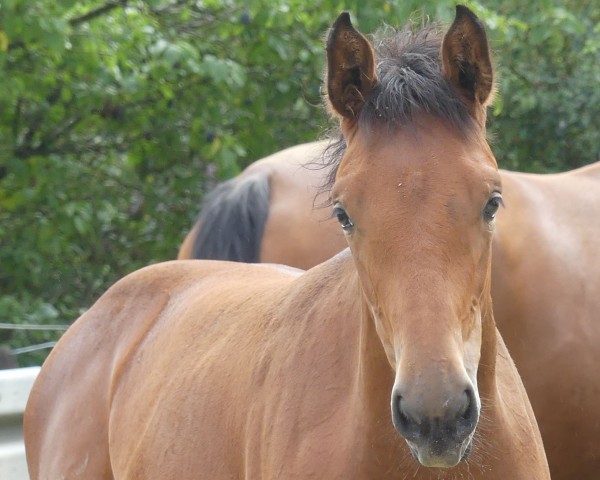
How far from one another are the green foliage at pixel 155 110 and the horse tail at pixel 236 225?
1.12m

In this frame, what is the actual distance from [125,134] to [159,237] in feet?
2.57

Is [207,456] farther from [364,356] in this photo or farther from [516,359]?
[516,359]

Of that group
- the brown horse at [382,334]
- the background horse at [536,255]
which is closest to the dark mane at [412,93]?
the brown horse at [382,334]

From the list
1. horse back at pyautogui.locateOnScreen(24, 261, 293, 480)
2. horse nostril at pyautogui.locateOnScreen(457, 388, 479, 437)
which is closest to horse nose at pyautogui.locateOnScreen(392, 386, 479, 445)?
horse nostril at pyautogui.locateOnScreen(457, 388, 479, 437)

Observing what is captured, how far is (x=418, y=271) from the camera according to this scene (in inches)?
91.7

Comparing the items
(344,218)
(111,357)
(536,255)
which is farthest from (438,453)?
(536,255)

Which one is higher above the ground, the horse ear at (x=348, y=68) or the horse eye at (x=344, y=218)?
the horse ear at (x=348, y=68)

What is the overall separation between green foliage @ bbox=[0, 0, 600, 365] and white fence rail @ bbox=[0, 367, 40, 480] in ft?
5.84

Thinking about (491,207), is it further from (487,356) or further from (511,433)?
(511,433)

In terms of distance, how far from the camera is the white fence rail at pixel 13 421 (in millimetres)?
4586

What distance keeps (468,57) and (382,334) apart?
2.29 feet

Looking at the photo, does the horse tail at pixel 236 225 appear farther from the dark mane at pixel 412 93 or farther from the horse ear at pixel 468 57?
the horse ear at pixel 468 57

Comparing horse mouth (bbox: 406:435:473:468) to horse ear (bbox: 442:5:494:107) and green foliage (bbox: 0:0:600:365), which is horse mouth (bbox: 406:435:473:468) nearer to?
horse ear (bbox: 442:5:494:107)

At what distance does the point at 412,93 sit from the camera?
2.58 metres
